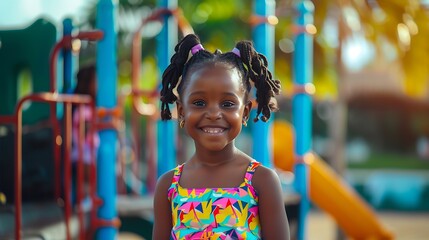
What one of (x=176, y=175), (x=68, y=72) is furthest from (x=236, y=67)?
(x=68, y=72)

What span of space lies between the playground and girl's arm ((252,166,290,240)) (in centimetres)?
152

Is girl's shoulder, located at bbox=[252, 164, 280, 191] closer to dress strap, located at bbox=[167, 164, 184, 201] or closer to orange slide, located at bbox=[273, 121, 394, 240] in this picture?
dress strap, located at bbox=[167, 164, 184, 201]

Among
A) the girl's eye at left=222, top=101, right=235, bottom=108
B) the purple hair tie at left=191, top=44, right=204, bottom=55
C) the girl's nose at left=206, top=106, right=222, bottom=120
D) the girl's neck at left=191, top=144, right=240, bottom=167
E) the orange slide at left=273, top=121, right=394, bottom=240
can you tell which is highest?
the purple hair tie at left=191, top=44, right=204, bottom=55

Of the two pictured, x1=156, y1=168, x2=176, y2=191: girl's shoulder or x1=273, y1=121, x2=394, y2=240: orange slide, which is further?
x1=273, y1=121, x2=394, y2=240: orange slide

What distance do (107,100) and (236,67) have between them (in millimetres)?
1695

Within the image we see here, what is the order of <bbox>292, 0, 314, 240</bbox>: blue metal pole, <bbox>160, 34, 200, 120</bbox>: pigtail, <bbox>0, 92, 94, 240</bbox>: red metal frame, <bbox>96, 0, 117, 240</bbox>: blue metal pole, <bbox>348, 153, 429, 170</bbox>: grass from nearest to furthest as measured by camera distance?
<bbox>160, 34, 200, 120</bbox>: pigtail < <bbox>0, 92, 94, 240</bbox>: red metal frame < <bbox>96, 0, 117, 240</bbox>: blue metal pole < <bbox>292, 0, 314, 240</bbox>: blue metal pole < <bbox>348, 153, 429, 170</bbox>: grass

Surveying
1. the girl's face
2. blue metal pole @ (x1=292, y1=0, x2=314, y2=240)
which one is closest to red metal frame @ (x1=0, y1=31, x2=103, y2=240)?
the girl's face

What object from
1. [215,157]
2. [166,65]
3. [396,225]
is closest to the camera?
[215,157]

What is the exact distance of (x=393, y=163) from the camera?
23.6 meters

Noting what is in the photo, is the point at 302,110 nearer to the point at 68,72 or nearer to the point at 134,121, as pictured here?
the point at 68,72

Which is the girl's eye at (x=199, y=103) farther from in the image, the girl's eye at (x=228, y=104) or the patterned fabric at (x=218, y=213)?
the patterned fabric at (x=218, y=213)

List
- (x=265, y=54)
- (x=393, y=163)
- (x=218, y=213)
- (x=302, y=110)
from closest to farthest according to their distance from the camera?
(x=218, y=213) → (x=265, y=54) → (x=302, y=110) → (x=393, y=163)

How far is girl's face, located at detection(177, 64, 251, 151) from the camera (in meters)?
2.34

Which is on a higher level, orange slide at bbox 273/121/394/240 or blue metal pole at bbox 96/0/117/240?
blue metal pole at bbox 96/0/117/240
